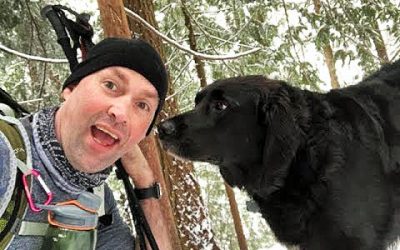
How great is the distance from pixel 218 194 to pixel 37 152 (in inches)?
616

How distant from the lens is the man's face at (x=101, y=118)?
191cm

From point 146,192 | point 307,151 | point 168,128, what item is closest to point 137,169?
point 146,192

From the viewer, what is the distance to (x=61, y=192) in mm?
1927

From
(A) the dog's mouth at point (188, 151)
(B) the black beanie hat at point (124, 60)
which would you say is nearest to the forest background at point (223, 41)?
(A) the dog's mouth at point (188, 151)

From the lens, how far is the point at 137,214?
92.5 inches

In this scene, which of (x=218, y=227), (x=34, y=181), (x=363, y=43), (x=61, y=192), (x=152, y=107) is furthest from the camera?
(x=218, y=227)

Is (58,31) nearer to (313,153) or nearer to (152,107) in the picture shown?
(152,107)

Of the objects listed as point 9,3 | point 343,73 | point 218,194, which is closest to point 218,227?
point 218,194

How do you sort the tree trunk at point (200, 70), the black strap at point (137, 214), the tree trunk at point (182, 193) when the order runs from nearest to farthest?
the black strap at point (137, 214), the tree trunk at point (182, 193), the tree trunk at point (200, 70)

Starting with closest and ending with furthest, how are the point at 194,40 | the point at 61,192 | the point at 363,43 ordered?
the point at 61,192
the point at 363,43
the point at 194,40

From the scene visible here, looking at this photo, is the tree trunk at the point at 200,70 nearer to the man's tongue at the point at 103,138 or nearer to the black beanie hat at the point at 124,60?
the black beanie hat at the point at 124,60

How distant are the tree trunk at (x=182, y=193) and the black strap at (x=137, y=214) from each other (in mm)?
2664

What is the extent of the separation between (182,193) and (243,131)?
2.46 m

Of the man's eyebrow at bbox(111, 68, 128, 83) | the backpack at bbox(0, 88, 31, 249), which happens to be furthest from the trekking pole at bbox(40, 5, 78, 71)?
the backpack at bbox(0, 88, 31, 249)
